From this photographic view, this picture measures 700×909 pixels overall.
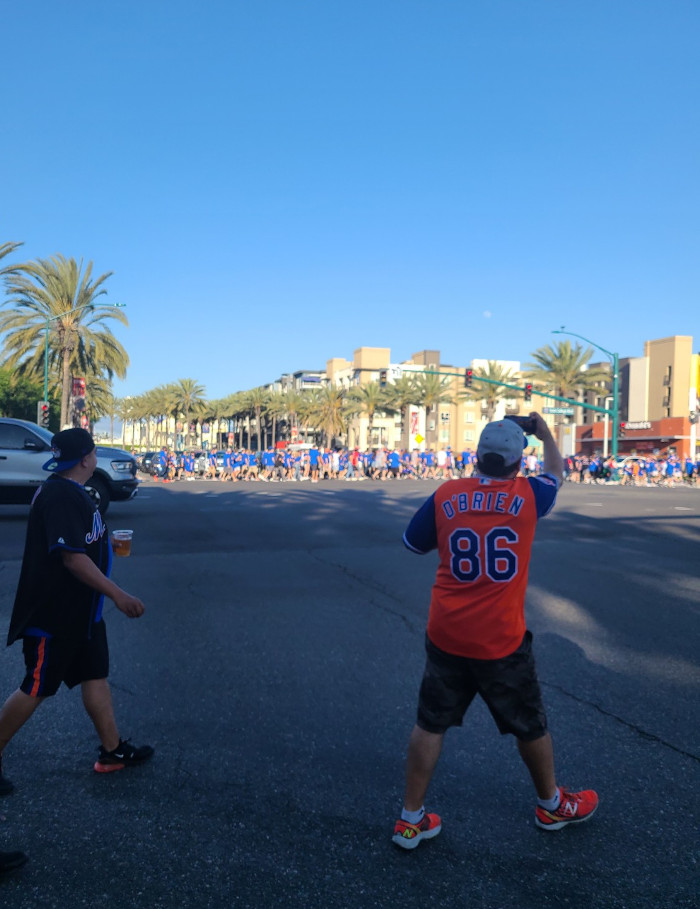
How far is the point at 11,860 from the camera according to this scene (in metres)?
3.05

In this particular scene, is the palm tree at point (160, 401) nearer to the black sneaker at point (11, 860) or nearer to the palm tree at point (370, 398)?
the palm tree at point (370, 398)

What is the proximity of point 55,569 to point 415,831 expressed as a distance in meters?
1.97

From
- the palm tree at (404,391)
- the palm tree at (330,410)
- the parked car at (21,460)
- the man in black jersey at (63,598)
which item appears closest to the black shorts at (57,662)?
the man in black jersey at (63,598)

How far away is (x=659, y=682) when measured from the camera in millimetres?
5629

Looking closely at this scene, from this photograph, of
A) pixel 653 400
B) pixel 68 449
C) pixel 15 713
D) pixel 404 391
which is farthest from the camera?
pixel 653 400

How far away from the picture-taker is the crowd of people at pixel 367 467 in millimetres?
39531

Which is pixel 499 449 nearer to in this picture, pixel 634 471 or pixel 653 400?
pixel 634 471

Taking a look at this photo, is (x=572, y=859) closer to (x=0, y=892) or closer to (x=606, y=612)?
(x=0, y=892)

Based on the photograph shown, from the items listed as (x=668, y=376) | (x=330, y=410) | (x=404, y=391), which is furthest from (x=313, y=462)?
(x=668, y=376)

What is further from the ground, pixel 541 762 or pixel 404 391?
pixel 404 391

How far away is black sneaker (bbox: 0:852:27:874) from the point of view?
3.02m

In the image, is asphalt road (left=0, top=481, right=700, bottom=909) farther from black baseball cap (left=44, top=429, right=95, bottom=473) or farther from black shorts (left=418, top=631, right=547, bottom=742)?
A: black baseball cap (left=44, top=429, right=95, bottom=473)

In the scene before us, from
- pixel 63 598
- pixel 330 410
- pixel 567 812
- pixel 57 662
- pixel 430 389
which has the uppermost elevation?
pixel 430 389

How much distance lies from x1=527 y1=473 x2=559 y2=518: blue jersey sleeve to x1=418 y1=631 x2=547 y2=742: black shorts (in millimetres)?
579
